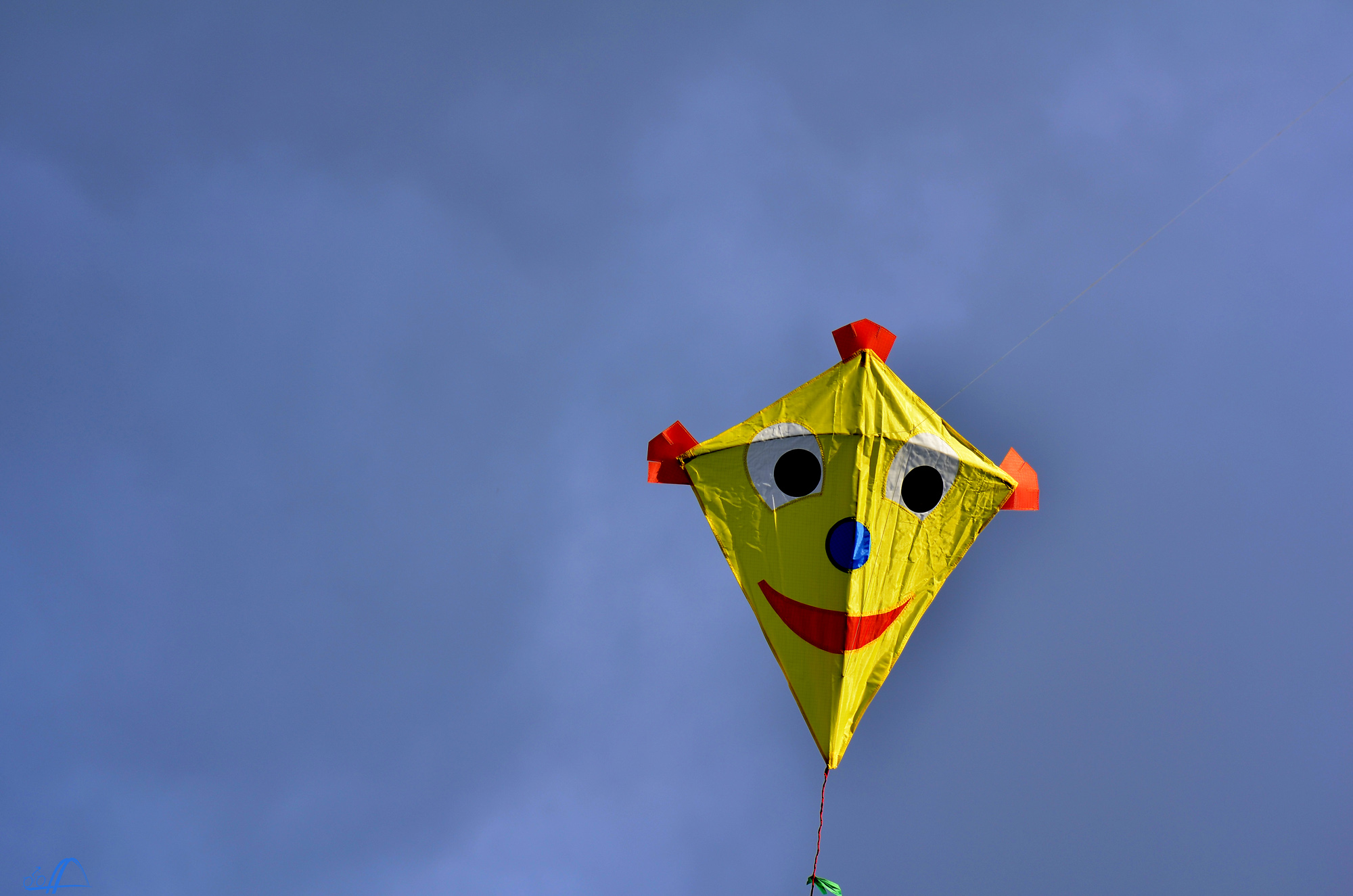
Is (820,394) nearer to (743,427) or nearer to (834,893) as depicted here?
(743,427)

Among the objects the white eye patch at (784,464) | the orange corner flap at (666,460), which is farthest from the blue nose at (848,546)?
the orange corner flap at (666,460)

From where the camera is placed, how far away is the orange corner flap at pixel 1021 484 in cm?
1609

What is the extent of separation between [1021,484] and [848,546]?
3762 millimetres

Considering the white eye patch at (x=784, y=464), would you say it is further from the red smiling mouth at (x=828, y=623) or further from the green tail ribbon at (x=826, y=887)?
the green tail ribbon at (x=826, y=887)

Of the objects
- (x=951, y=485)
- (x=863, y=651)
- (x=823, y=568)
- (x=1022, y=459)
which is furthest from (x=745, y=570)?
(x=1022, y=459)

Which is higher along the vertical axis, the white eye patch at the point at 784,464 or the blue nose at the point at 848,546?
the white eye patch at the point at 784,464

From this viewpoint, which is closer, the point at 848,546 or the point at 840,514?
the point at 848,546

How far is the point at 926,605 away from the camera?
1598cm

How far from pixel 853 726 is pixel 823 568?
2954mm

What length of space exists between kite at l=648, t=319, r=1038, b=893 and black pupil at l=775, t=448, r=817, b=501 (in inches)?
1.0

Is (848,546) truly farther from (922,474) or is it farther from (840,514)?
(922,474)

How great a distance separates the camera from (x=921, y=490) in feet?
51.1

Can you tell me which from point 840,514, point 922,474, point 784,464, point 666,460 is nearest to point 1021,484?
point 922,474

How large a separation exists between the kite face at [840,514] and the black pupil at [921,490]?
0.02 m
